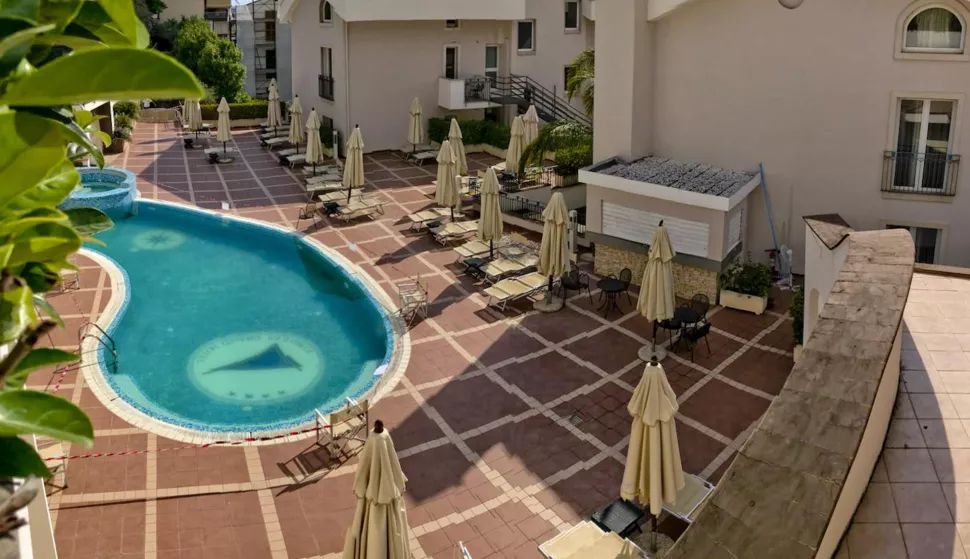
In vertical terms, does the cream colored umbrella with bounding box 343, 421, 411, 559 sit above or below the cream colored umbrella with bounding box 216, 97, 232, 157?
below

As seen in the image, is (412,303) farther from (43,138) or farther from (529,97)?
(529,97)

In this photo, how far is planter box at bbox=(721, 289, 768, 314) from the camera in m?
17.8

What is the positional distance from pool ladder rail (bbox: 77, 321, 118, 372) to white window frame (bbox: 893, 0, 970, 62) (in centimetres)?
1733

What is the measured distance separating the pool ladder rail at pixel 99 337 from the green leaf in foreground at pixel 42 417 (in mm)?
15417

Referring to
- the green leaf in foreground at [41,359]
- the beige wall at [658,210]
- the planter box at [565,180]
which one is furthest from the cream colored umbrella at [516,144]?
the green leaf in foreground at [41,359]

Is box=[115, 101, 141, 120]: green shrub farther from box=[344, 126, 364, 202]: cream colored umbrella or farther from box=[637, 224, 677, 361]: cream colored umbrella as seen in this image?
box=[637, 224, 677, 361]: cream colored umbrella

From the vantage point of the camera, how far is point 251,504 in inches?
468

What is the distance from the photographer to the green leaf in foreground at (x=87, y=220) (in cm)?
327

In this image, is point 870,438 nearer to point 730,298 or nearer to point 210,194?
point 730,298

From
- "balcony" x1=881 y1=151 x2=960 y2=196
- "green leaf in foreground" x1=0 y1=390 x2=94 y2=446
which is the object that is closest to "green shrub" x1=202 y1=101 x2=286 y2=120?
"balcony" x1=881 y1=151 x2=960 y2=196

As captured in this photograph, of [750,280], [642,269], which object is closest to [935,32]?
[750,280]

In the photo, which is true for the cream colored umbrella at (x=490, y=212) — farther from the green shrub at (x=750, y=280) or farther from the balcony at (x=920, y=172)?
the balcony at (x=920, y=172)

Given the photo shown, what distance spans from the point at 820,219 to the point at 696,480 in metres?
5.49

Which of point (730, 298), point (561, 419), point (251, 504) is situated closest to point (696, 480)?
point (561, 419)
